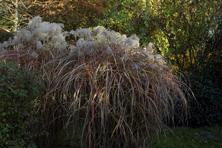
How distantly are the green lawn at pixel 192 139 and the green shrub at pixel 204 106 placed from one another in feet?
0.66

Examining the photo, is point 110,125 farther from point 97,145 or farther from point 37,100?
point 37,100

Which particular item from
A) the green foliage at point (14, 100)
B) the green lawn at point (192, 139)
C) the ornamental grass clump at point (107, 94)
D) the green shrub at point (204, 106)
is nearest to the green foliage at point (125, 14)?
the green shrub at point (204, 106)

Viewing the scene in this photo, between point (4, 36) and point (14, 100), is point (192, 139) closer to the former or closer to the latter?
point (14, 100)

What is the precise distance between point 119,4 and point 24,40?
575 cm

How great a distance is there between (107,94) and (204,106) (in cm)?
321

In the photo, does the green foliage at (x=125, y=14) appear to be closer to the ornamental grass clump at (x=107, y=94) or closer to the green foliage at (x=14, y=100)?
the ornamental grass clump at (x=107, y=94)

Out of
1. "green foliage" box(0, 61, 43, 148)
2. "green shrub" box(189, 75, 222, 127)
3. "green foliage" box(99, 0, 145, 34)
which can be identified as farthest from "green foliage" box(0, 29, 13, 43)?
"green shrub" box(189, 75, 222, 127)

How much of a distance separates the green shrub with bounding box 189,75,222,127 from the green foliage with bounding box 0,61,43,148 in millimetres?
3599

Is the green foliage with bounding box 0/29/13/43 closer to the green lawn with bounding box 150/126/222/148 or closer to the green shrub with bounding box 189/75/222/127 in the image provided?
the green lawn with bounding box 150/126/222/148

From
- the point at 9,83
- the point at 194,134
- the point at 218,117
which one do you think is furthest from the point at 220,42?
the point at 9,83

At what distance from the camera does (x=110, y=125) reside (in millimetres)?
2783

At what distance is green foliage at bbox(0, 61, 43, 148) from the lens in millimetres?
2129

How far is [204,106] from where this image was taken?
16.8ft

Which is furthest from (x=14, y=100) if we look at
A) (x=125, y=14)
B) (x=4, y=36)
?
(x=125, y=14)
